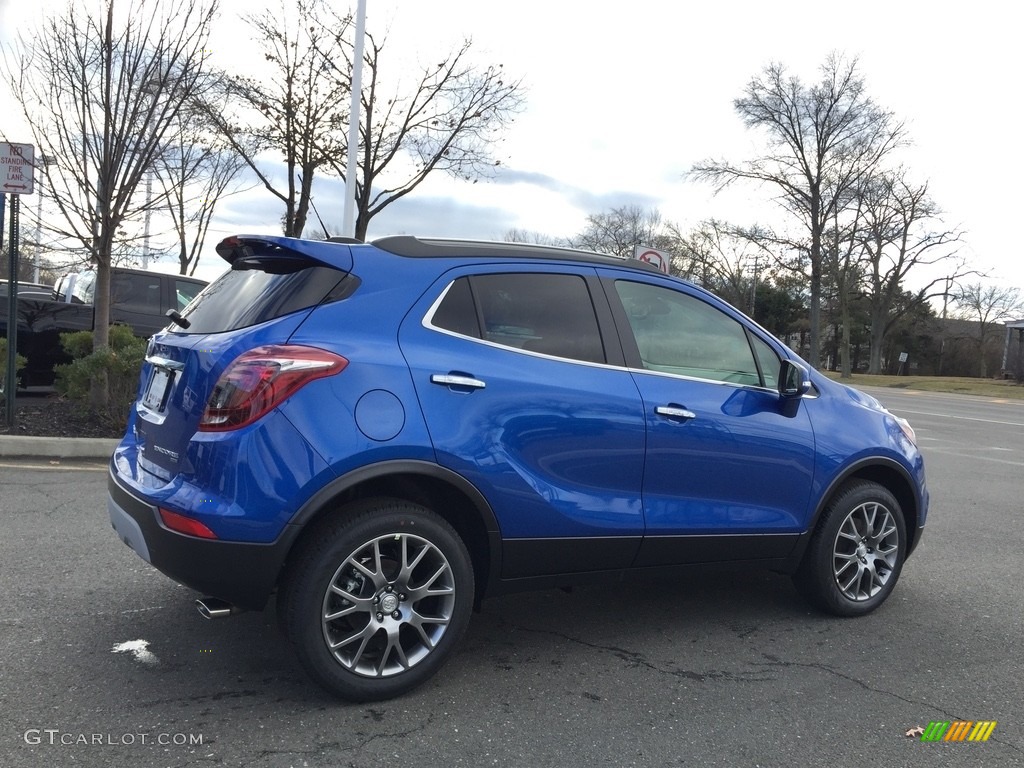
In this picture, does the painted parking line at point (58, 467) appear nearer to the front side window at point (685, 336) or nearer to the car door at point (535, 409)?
the car door at point (535, 409)

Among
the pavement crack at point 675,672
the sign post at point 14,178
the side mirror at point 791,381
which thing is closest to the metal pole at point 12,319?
the sign post at point 14,178

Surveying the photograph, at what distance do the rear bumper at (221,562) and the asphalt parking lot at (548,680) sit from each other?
45cm

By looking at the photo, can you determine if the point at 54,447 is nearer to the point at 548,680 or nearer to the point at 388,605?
the point at 388,605

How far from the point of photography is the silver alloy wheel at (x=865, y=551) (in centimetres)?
442

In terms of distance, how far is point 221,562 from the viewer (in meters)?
2.96

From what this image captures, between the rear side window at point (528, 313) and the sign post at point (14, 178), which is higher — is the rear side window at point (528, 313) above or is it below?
below

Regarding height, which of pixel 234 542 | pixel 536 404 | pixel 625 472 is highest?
pixel 536 404

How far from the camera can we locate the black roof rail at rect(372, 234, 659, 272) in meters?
3.51

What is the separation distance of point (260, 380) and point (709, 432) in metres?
1.98

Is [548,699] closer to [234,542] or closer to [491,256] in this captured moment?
[234,542]

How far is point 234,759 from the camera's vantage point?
2.76 meters

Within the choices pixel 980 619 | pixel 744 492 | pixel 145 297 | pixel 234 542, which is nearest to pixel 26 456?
pixel 145 297

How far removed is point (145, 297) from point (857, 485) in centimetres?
1008

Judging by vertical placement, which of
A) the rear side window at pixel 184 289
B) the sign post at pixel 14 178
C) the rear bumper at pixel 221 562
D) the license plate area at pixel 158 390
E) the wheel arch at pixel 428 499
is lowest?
the rear bumper at pixel 221 562
